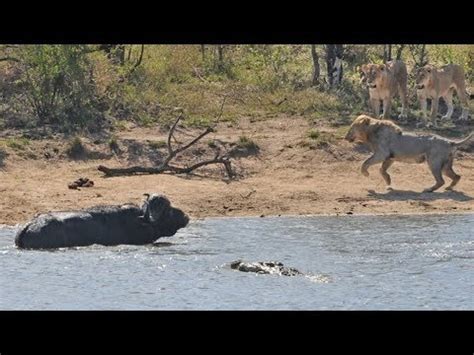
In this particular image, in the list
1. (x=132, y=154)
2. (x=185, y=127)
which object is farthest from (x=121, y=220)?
(x=185, y=127)

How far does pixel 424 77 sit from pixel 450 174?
3.68 metres

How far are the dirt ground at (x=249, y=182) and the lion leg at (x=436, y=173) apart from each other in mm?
100

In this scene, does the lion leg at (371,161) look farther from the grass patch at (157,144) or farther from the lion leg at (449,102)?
the lion leg at (449,102)

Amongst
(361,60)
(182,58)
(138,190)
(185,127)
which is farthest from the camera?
(361,60)

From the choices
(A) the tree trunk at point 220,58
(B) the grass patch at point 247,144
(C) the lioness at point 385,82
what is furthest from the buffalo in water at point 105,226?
(A) the tree trunk at point 220,58

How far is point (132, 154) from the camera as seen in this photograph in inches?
630

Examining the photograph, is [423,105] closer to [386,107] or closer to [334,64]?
[386,107]

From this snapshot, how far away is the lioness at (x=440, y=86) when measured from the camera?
18.8 m

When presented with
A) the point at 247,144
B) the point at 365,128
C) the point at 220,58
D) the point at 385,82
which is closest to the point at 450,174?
the point at 365,128

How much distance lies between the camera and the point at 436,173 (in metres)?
15.6

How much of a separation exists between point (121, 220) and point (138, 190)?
219 cm

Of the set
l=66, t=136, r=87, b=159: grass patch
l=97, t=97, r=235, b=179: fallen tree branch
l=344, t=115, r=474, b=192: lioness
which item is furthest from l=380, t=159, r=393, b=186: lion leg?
l=66, t=136, r=87, b=159: grass patch
